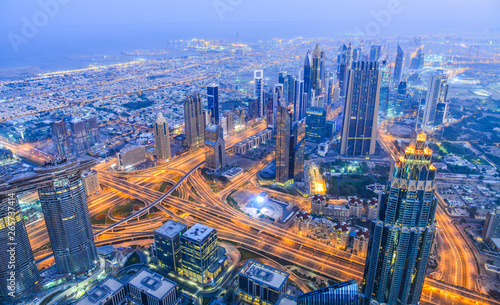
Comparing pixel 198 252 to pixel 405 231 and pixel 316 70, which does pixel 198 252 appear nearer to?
pixel 405 231

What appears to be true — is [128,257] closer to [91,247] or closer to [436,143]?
[91,247]

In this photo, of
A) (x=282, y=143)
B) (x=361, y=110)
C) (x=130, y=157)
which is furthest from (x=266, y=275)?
(x=361, y=110)

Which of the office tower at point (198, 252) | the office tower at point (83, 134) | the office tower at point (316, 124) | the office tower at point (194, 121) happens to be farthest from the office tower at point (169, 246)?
the office tower at point (316, 124)

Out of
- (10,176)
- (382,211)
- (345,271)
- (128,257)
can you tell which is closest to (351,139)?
(345,271)

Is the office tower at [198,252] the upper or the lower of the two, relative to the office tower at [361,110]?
lower

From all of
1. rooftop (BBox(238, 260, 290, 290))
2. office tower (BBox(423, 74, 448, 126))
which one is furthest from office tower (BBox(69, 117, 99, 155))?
office tower (BBox(423, 74, 448, 126))

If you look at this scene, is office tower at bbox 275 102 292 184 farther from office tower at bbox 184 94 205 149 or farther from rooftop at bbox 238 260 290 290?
office tower at bbox 184 94 205 149

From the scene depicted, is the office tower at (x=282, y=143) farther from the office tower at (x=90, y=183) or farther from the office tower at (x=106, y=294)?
the office tower at (x=90, y=183)
